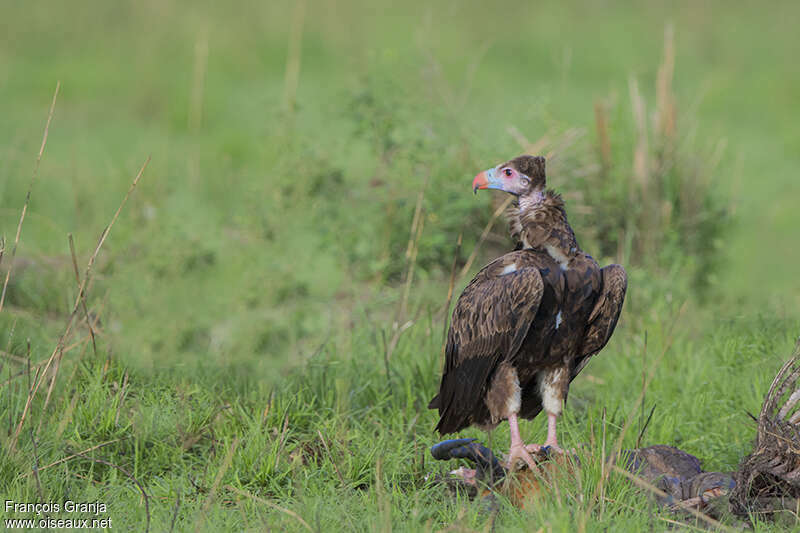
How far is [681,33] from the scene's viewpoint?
16844 millimetres

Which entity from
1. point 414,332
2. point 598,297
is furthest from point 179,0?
point 598,297

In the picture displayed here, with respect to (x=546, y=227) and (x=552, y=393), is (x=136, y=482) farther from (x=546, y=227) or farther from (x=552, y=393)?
(x=546, y=227)

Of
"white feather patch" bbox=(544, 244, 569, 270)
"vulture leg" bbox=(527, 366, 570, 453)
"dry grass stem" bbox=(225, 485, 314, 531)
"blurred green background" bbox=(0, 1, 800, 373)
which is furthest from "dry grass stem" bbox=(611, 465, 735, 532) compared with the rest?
"blurred green background" bbox=(0, 1, 800, 373)

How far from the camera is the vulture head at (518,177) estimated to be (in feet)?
14.1

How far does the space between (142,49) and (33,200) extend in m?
6.08

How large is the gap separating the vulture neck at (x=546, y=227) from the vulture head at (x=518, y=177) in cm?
4

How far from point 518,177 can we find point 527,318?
2.15ft

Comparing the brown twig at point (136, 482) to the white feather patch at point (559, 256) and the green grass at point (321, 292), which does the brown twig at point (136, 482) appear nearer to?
the green grass at point (321, 292)

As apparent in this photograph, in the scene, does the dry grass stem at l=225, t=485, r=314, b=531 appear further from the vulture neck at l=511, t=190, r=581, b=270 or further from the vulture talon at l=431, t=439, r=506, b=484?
the vulture neck at l=511, t=190, r=581, b=270

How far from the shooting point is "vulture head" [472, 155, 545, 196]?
430cm

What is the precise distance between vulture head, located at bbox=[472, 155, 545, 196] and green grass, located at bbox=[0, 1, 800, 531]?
889 millimetres

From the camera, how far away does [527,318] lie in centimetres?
405

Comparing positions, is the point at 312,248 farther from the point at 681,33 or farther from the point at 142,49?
the point at 681,33

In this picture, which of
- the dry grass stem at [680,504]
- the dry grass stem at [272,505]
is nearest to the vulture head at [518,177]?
the dry grass stem at [680,504]
